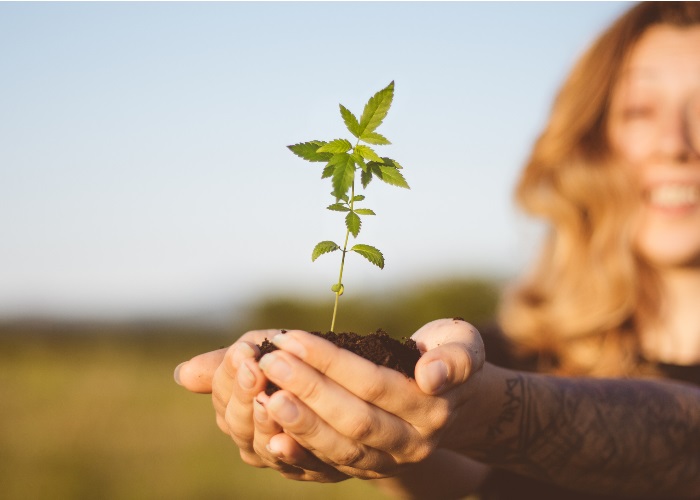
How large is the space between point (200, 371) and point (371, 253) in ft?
3.09

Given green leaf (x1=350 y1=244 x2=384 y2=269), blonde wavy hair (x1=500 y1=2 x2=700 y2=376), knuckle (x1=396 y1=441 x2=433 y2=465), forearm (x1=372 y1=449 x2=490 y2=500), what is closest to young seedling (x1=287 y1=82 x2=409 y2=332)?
green leaf (x1=350 y1=244 x2=384 y2=269)

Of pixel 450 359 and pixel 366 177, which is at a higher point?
pixel 366 177

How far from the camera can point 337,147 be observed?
3.21m

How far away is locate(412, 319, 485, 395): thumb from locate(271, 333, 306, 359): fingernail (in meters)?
0.45

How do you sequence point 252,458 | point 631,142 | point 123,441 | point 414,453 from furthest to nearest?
point 123,441, point 631,142, point 252,458, point 414,453

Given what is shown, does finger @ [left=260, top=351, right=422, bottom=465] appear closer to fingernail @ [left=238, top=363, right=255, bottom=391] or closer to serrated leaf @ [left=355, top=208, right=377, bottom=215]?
fingernail @ [left=238, top=363, right=255, bottom=391]

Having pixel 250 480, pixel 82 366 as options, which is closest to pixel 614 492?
pixel 250 480

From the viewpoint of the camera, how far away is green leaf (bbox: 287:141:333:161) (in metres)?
3.14

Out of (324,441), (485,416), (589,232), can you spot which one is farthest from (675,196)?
(324,441)

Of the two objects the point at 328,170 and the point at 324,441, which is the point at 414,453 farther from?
the point at 328,170

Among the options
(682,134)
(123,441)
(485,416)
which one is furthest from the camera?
(123,441)

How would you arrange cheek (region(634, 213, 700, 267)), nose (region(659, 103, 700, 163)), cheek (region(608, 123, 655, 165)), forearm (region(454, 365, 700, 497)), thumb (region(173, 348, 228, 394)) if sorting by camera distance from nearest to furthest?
thumb (region(173, 348, 228, 394))
forearm (region(454, 365, 700, 497))
nose (region(659, 103, 700, 163))
cheek (region(634, 213, 700, 267))
cheek (region(608, 123, 655, 165))

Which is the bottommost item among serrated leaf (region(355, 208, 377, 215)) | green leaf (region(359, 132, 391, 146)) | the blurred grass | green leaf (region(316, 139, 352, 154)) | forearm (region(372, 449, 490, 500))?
the blurred grass

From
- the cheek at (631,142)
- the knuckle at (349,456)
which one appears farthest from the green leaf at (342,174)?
the cheek at (631,142)
